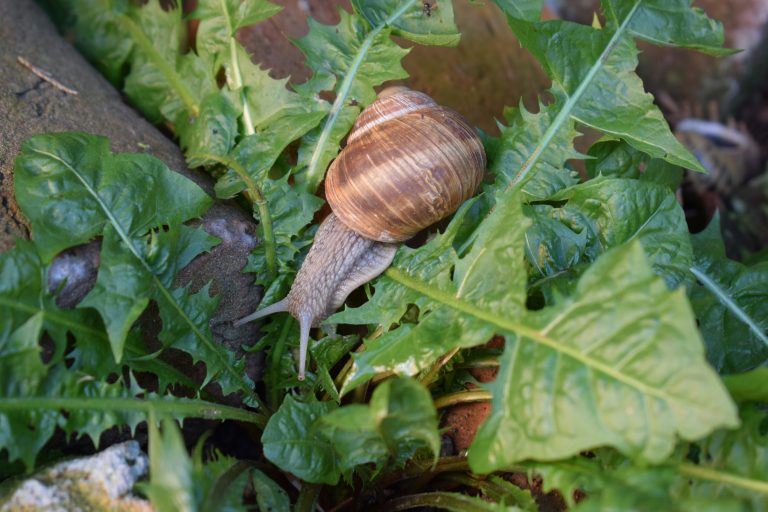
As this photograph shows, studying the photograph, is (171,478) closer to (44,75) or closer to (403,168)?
(403,168)

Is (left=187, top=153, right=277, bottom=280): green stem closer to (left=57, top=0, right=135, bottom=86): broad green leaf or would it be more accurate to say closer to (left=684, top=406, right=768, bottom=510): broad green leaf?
(left=57, top=0, right=135, bottom=86): broad green leaf

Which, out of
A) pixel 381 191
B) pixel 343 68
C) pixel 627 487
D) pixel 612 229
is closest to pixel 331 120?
pixel 343 68

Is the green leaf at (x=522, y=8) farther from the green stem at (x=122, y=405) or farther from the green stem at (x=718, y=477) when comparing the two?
the green stem at (x=122, y=405)

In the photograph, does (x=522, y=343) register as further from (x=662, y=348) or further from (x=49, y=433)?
(x=49, y=433)

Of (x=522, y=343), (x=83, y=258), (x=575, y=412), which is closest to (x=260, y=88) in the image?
(x=83, y=258)

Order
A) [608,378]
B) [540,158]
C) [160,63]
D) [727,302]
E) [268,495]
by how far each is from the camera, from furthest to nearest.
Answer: [160,63] → [540,158] → [727,302] → [268,495] → [608,378]
